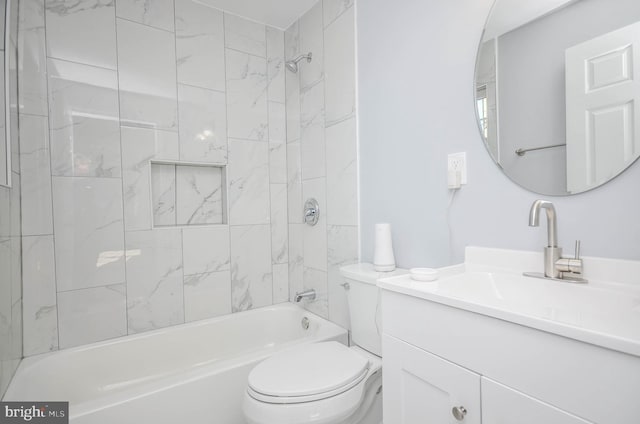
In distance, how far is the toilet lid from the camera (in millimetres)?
1120

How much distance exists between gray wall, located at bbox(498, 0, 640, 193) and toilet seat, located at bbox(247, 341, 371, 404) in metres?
0.94

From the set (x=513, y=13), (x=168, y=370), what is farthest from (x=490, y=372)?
(x=168, y=370)

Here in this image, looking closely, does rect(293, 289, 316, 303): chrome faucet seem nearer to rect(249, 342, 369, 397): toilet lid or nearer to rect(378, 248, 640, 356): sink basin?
rect(249, 342, 369, 397): toilet lid

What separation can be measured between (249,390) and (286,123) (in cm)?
179

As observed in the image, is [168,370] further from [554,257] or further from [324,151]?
[554,257]

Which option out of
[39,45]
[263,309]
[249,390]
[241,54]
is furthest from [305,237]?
[39,45]

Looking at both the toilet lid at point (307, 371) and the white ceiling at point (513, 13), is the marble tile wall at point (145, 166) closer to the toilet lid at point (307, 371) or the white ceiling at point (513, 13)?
the toilet lid at point (307, 371)

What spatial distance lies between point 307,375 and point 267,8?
2199mm

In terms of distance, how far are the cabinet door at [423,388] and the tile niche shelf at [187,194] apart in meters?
1.54

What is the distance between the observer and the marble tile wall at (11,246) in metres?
1.25

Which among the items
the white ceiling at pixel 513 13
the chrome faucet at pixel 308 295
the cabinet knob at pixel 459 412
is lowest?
the chrome faucet at pixel 308 295

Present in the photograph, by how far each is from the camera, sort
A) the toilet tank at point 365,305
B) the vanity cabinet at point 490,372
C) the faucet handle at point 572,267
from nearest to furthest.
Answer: the vanity cabinet at point 490,372
the faucet handle at point 572,267
the toilet tank at point 365,305

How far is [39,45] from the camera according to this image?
5.27 ft

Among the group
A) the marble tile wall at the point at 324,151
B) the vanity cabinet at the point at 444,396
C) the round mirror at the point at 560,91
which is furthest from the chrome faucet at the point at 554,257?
the marble tile wall at the point at 324,151
